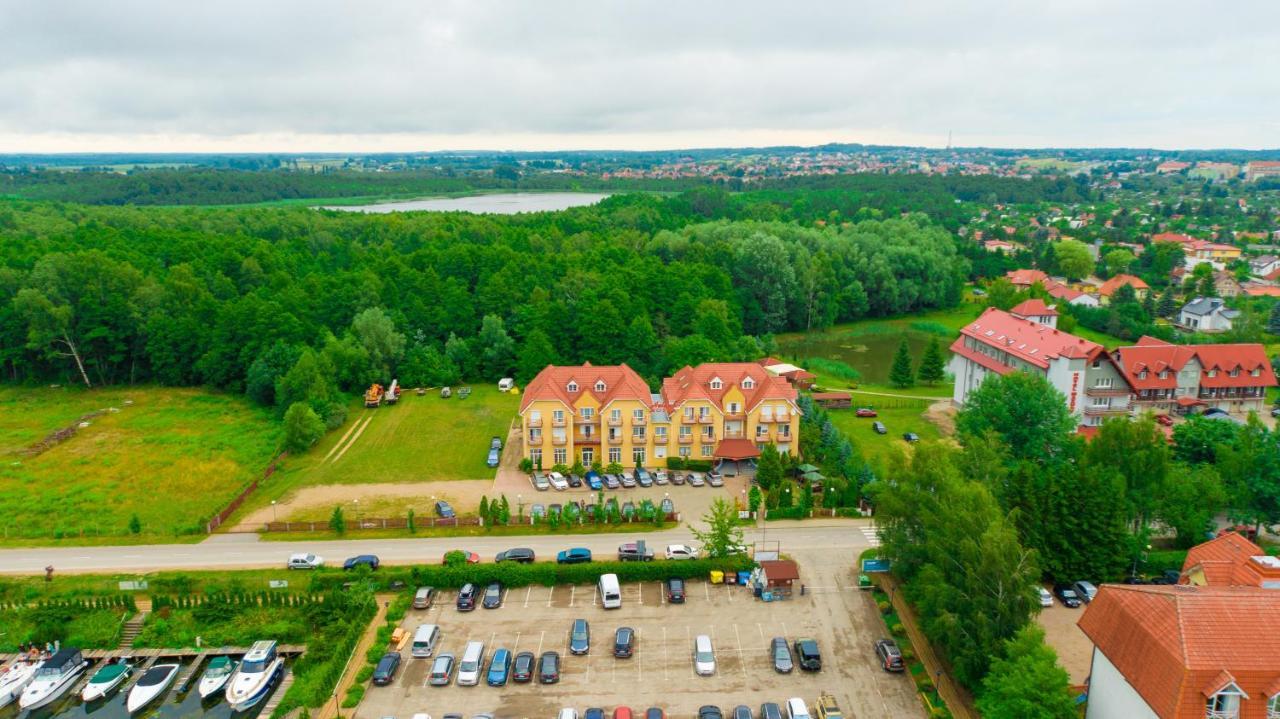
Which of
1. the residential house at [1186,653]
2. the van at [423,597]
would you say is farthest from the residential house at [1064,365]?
the van at [423,597]

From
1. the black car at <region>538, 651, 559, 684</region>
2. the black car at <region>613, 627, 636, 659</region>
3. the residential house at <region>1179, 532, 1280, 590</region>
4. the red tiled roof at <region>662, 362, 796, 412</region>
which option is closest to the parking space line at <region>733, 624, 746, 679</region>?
the black car at <region>613, 627, 636, 659</region>

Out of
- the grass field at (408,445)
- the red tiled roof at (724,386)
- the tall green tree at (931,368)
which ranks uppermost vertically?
the red tiled roof at (724,386)

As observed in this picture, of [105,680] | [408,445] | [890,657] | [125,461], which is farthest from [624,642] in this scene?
[125,461]

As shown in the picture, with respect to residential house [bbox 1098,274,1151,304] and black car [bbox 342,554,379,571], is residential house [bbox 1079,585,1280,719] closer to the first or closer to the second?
black car [bbox 342,554,379,571]

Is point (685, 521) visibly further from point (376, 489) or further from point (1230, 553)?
point (1230, 553)

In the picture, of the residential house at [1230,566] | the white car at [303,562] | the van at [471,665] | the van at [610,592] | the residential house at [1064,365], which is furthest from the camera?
the residential house at [1064,365]

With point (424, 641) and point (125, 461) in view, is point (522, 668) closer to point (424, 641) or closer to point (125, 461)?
point (424, 641)

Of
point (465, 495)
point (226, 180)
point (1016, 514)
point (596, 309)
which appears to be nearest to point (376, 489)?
point (465, 495)

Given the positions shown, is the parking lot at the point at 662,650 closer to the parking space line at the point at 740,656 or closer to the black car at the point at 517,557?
the parking space line at the point at 740,656
